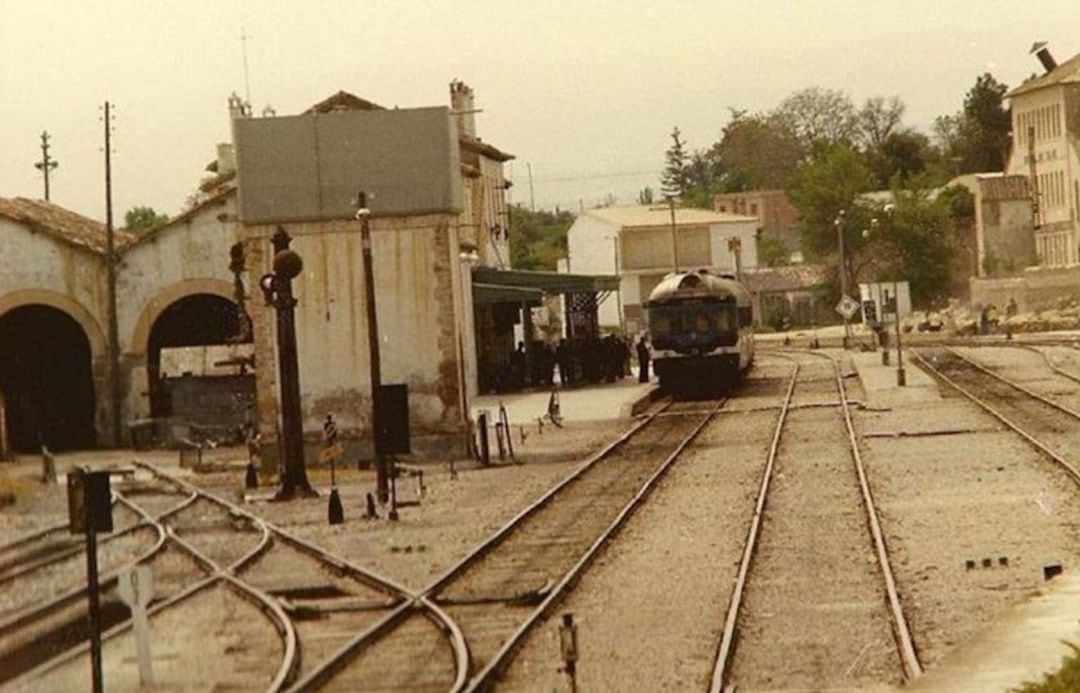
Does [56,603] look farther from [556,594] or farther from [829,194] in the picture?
[829,194]

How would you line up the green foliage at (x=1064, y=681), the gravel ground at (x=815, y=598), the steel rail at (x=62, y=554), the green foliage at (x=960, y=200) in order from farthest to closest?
1. the green foliage at (x=960, y=200)
2. the steel rail at (x=62, y=554)
3. the gravel ground at (x=815, y=598)
4. the green foliage at (x=1064, y=681)

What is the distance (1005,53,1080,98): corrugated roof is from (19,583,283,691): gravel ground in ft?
330

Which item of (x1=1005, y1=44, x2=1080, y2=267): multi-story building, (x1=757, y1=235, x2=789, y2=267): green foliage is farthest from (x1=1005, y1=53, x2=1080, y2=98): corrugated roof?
(x1=757, y1=235, x2=789, y2=267): green foliage

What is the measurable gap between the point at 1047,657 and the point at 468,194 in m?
60.0

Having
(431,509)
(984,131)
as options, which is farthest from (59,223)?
(984,131)

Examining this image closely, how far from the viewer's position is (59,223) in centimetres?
5641

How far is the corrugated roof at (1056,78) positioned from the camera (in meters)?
118

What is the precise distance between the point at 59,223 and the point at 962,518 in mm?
33956

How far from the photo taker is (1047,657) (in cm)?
1612

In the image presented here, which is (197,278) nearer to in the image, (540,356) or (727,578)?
(540,356)

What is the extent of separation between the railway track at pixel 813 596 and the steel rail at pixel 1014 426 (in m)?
2.60

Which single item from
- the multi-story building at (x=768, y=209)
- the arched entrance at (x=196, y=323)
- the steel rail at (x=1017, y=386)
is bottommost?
the steel rail at (x=1017, y=386)

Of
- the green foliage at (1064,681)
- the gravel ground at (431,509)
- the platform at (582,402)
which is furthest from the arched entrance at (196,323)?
the green foliage at (1064,681)

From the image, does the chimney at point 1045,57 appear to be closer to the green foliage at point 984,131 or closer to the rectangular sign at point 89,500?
the green foliage at point 984,131
